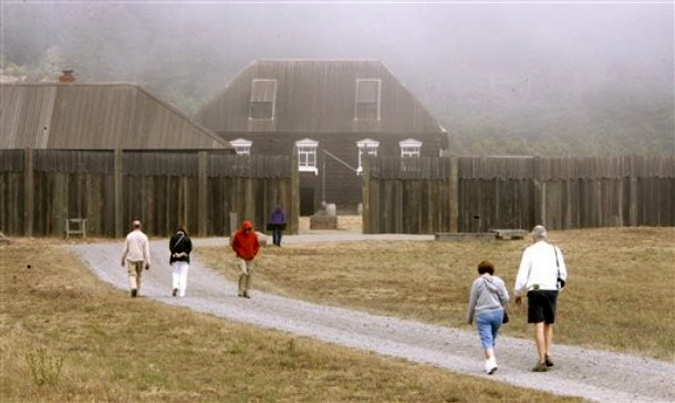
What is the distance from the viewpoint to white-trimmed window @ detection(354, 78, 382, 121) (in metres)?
70.0

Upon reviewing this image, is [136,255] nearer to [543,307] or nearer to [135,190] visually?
[543,307]

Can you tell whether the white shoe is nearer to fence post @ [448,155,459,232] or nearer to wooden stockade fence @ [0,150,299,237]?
fence post @ [448,155,459,232]

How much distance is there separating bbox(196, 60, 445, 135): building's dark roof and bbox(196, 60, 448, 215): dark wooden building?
5cm

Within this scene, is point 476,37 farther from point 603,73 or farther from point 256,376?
point 256,376

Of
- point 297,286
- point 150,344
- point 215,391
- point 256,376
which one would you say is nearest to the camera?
point 215,391

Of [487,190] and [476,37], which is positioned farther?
[476,37]

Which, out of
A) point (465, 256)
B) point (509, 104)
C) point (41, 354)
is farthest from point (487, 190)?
point (509, 104)

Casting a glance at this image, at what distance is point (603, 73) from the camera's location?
11756cm

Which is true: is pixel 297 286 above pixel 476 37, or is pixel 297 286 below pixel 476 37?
below

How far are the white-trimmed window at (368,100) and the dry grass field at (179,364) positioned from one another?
46.2 m

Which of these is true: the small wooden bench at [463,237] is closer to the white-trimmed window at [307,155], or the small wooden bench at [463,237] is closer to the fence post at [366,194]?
the fence post at [366,194]

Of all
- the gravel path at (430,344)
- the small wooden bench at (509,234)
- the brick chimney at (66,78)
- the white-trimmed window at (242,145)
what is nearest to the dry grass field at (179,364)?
the gravel path at (430,344)

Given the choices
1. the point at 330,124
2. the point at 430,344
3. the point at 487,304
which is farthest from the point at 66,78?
the point at 487,304

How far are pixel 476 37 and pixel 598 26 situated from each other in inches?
448
